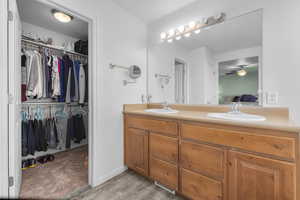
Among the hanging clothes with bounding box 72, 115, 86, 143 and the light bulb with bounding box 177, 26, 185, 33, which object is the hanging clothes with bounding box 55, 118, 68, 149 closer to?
the hanging clothes with bounding box 72, 115, 86, 143

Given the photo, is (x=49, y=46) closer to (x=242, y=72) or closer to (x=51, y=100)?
(x=51, y=100)

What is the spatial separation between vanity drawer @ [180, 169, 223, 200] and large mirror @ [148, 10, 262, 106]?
36.0 inches

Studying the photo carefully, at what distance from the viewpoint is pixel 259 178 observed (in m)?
0.92

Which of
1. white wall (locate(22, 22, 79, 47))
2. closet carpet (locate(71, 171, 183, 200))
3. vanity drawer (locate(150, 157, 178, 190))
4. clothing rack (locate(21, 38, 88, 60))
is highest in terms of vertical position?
white wall (locate(22, 22, 79, 47))

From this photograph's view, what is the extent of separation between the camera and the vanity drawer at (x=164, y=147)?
54.3 inches

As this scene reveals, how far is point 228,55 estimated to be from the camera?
5.31ft

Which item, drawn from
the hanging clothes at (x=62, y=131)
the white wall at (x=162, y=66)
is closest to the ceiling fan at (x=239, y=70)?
the white wall at (x=162, y=66)

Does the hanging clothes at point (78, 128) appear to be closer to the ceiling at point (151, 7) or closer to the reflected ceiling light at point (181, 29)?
the ceiling at point (151, 7)

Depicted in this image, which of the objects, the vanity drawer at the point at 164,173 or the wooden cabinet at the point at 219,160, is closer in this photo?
the wooden cabinet at the point at 219,160

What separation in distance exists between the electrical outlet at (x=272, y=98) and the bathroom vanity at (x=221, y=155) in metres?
0.07

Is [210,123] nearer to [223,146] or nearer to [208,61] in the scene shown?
[223,146]

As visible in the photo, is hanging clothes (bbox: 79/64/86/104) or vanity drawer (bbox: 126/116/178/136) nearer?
vanity drawer (bbox: 126/116/178/136)

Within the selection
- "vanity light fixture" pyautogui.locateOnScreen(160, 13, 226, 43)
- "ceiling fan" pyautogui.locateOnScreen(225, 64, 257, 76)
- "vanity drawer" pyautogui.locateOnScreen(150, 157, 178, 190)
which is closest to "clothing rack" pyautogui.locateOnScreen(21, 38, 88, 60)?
"vanity light fixture" pyautogui.locateOnScreen(160, 13, 226, 43)

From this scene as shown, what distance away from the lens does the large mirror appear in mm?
1438
